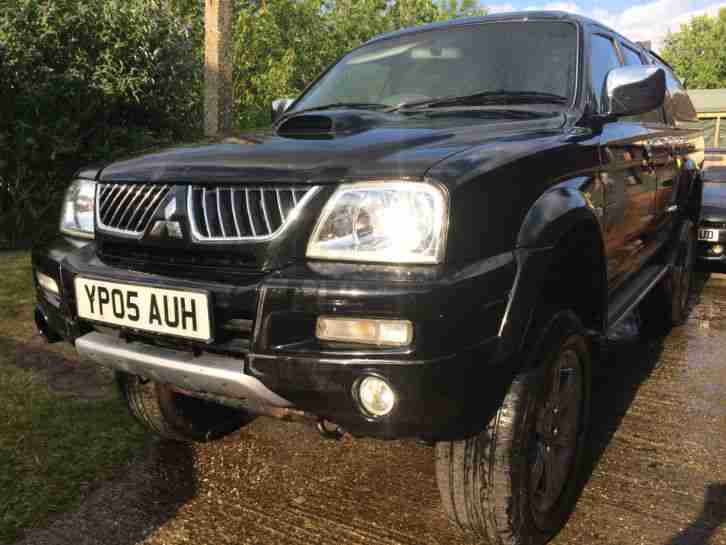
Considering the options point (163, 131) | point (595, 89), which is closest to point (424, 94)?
point (595, 89)

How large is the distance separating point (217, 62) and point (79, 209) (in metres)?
5.36

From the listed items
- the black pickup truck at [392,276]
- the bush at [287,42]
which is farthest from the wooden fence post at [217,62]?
the black pickup truck at [392,276]

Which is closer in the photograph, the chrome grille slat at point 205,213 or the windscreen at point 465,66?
the chrome grille slat at point 205,213

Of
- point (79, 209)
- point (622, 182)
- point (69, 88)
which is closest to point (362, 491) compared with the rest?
point (79, 209)

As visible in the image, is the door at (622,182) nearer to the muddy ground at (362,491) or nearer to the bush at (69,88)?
the muddy ground at (362,491)

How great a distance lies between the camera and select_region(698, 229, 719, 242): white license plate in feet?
19.6

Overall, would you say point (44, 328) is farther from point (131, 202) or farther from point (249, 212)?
point (249, 212)

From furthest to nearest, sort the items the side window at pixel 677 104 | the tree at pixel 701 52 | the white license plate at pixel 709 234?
the tree at pixel 701 52 → the white license plate at pixel 709 234 → the side window at pixel 677 104

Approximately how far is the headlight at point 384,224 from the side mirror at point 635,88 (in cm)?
136

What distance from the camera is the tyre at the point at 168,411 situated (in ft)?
8.59

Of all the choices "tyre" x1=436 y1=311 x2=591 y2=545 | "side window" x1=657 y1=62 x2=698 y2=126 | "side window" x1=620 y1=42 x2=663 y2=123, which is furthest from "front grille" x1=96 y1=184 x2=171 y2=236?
"side window" x1=657 y1=62 x2=698 y2=126

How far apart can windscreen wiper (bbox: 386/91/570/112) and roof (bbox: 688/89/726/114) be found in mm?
26155

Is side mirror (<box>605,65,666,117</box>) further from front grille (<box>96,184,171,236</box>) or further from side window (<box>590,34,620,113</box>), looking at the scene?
front grille (<box>96,184,171,236</box>)

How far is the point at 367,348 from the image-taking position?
1.55 meters
